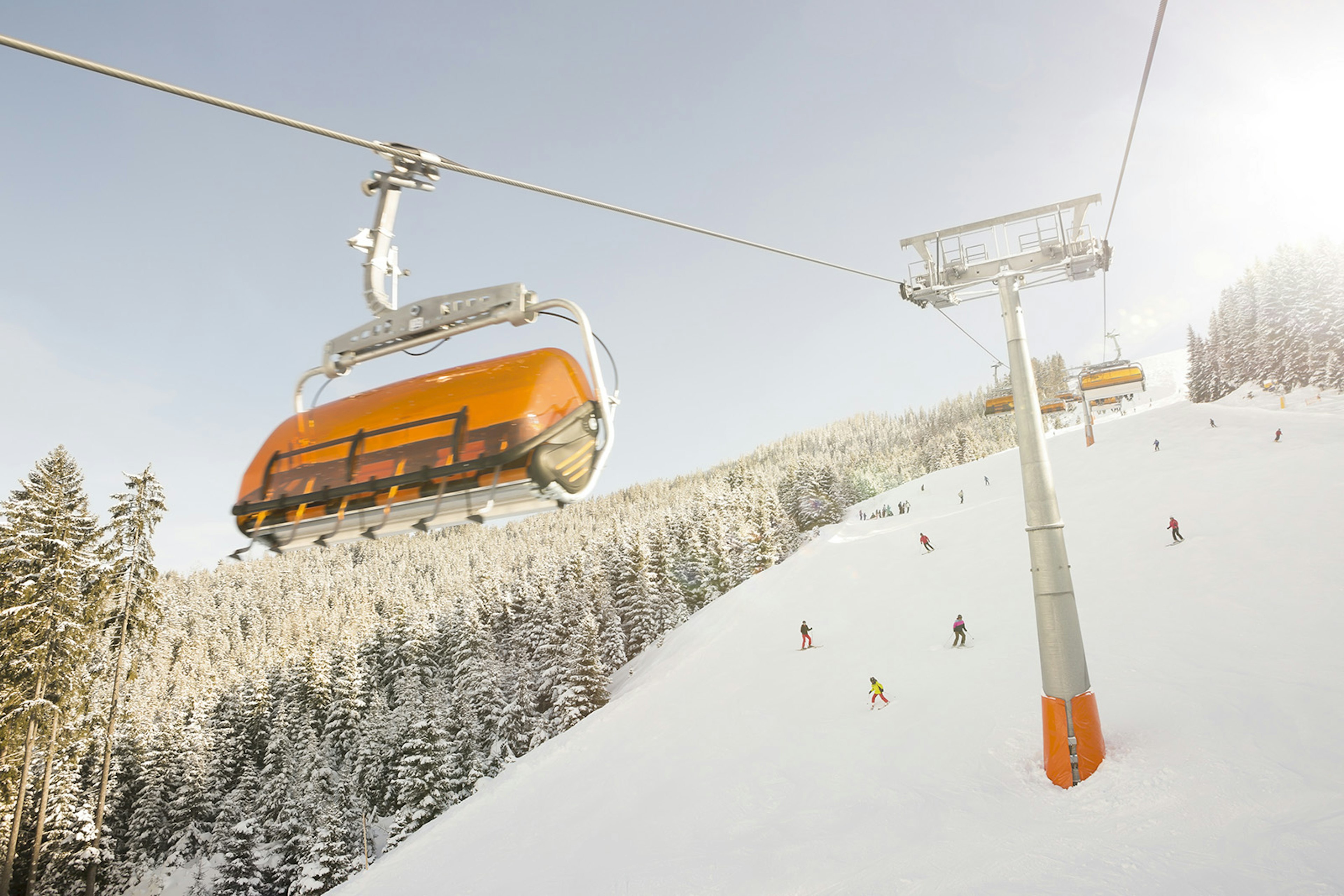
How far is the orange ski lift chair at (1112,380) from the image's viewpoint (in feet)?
94.0

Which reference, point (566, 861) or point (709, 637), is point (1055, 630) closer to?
point (566, 861)

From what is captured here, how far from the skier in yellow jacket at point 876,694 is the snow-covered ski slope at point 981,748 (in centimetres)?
32

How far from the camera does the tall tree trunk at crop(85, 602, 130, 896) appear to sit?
21703mm

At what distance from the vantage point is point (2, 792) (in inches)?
749

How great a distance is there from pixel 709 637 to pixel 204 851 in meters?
37.6

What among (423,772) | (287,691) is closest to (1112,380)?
(423,772)

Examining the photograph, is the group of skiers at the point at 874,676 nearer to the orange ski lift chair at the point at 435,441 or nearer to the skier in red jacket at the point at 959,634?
the skier in red jacket at the point at 959,634

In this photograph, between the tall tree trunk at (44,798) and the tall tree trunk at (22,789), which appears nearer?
the tall tree trunk at (22,789)

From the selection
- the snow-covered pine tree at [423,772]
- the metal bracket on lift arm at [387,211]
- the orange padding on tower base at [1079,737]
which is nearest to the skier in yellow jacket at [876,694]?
the orange padding on tower base at [1079,737]

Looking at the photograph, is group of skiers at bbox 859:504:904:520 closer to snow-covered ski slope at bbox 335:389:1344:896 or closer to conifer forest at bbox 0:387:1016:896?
conifer forest at bbox 0:387:1016:896

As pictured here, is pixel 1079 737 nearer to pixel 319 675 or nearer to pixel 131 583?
pixel 131 583

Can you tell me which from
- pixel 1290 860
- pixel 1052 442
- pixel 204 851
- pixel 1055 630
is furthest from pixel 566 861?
pixel 1052 442

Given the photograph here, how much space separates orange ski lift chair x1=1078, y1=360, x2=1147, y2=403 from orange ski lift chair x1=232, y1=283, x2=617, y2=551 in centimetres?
3181

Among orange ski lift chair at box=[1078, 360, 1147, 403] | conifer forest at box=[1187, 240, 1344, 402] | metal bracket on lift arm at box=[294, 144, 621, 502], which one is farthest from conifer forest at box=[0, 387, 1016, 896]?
conifer forest at box=[1187, 240, 1344, 402]
